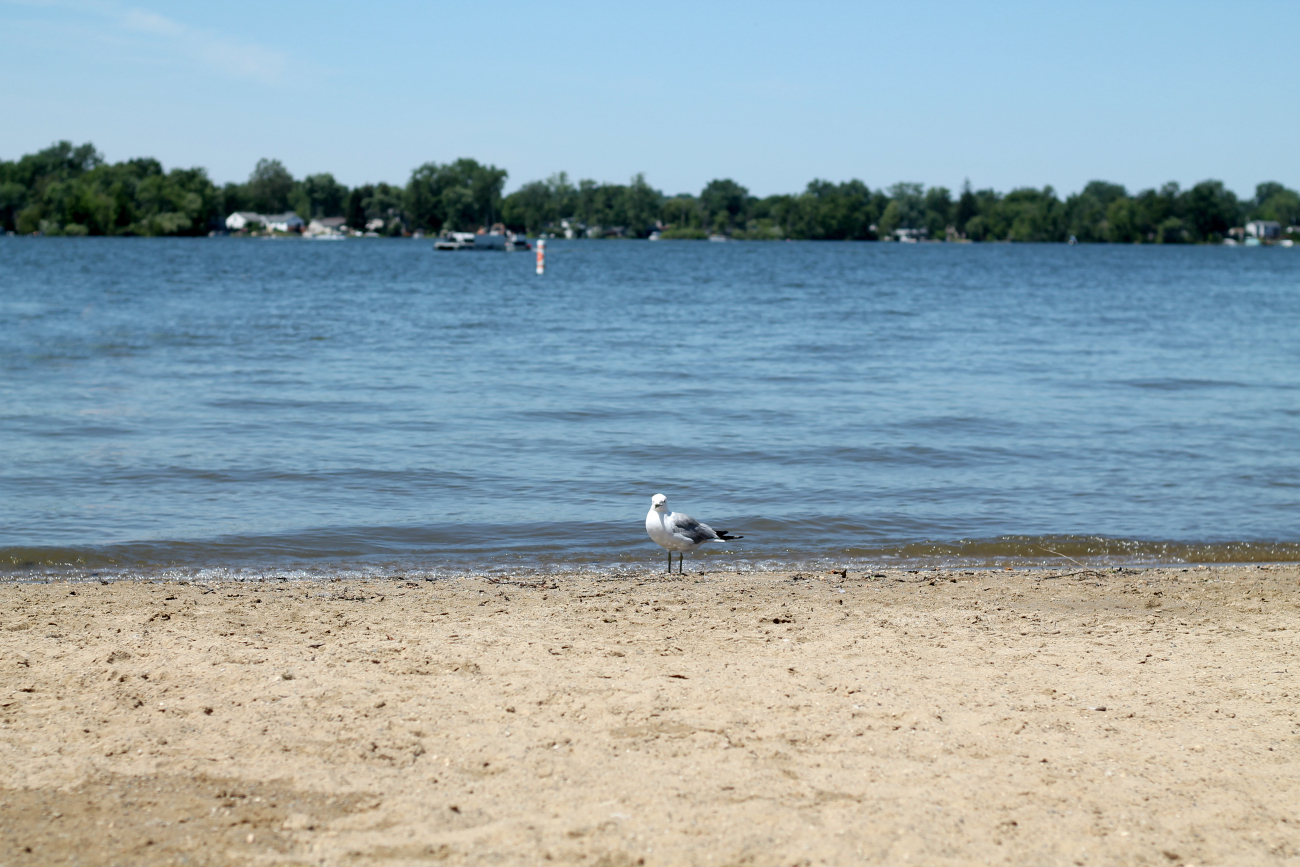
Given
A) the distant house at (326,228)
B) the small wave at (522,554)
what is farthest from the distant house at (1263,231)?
the small wave at (522,554)

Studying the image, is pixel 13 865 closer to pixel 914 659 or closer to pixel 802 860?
pixel 802 860

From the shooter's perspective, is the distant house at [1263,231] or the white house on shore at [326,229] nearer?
the white house on shore at [326,229]

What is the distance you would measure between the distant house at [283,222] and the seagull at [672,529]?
186560 millimetres

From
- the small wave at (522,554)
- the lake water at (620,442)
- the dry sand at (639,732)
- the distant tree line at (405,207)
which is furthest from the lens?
the distant tree line at (405,207)

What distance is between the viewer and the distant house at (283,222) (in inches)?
7165

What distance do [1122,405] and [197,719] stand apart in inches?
651

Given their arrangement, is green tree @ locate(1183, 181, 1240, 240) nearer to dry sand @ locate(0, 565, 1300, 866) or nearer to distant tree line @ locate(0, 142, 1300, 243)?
distant tree line @ locate(0, 142, 1300, 243)

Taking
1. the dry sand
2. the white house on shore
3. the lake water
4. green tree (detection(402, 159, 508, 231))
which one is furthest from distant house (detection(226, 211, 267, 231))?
the dry sand

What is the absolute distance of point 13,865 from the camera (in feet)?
12.6

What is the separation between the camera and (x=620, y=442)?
1423 cm

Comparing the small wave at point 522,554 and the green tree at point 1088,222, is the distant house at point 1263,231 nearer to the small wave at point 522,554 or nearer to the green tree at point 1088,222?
the green tree at point 1088,222

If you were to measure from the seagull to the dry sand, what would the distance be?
955 mm

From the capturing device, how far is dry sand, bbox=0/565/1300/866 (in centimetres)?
410

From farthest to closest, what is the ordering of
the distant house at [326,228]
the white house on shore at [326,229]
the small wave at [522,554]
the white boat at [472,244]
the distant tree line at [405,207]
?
the distant house at [326,228]
the white house on shore at [326,229]
the distant tree line at [405,207]
the white boat at [472,244]
the small wave at [522,554]
